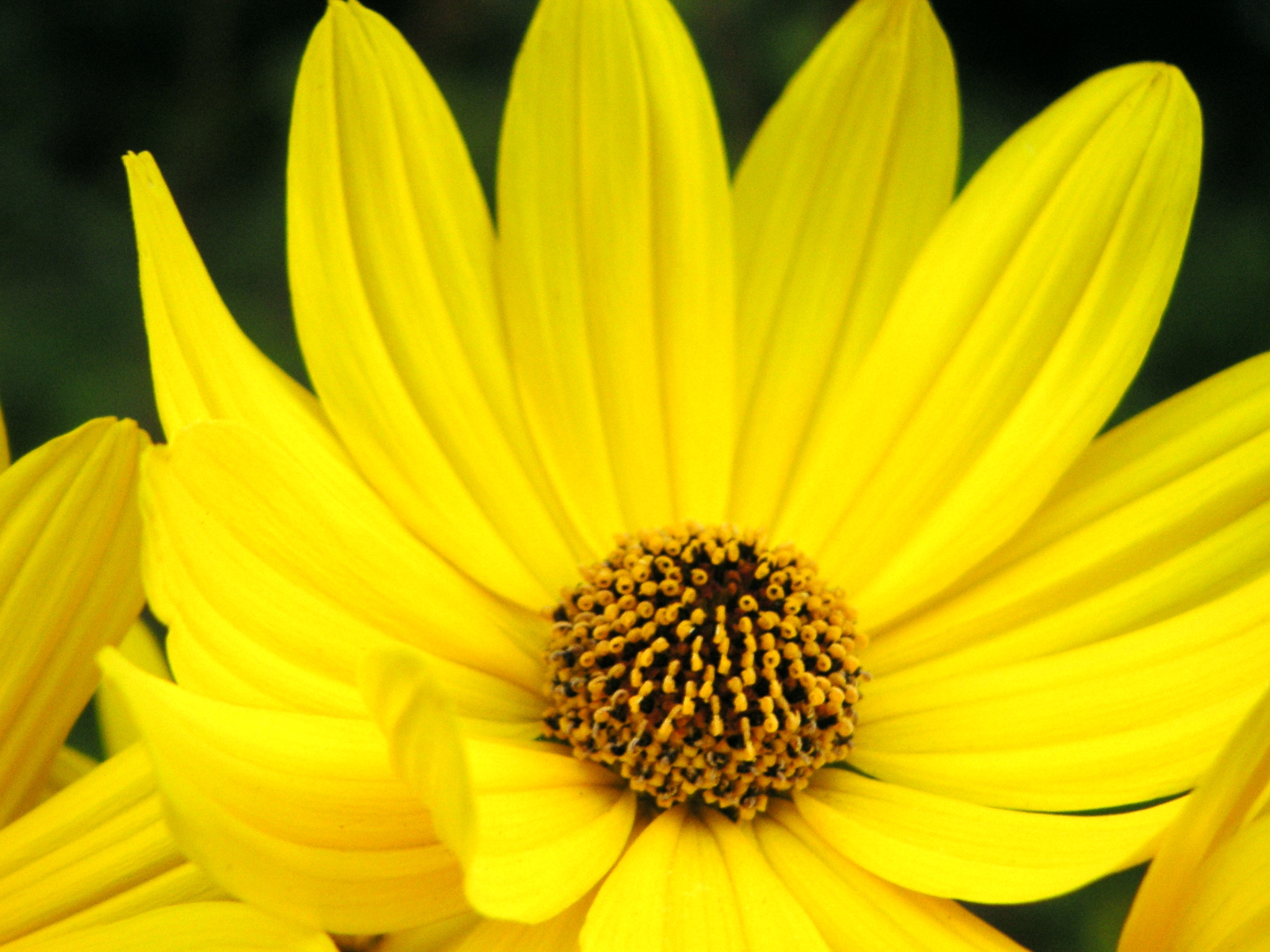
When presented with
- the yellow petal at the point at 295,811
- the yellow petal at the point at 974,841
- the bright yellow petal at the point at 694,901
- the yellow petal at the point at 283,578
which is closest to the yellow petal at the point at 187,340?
the yellow petal at the point at 283,578

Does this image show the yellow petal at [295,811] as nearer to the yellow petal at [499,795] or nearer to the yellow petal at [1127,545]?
the yellow petal at [499,795]

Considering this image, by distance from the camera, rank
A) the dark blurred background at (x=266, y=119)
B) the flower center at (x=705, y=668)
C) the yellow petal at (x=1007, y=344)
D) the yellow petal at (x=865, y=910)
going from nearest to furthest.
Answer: the yellow petal at (x=865, y=910) < the flower center at (x=705, y=668) < the yellow petal at (x=1007, y=344) < the dark blurred background at (x=266, y=119)

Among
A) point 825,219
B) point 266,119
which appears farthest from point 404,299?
point 266,119

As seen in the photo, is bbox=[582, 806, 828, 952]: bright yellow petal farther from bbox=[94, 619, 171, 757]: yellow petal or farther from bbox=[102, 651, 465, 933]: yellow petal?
bbox=[94, 619, 171, 757]: yellow petal

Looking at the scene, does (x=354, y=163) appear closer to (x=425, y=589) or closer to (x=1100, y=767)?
(x=425, y=589)

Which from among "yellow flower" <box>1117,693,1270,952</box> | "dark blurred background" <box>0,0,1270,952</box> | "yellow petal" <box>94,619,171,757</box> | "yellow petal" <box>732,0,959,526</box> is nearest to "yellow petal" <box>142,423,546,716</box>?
"yellow petal" <box>94,619,171,757</box>

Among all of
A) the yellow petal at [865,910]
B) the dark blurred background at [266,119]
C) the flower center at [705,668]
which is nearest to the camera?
the yellow petal at [865,910]
